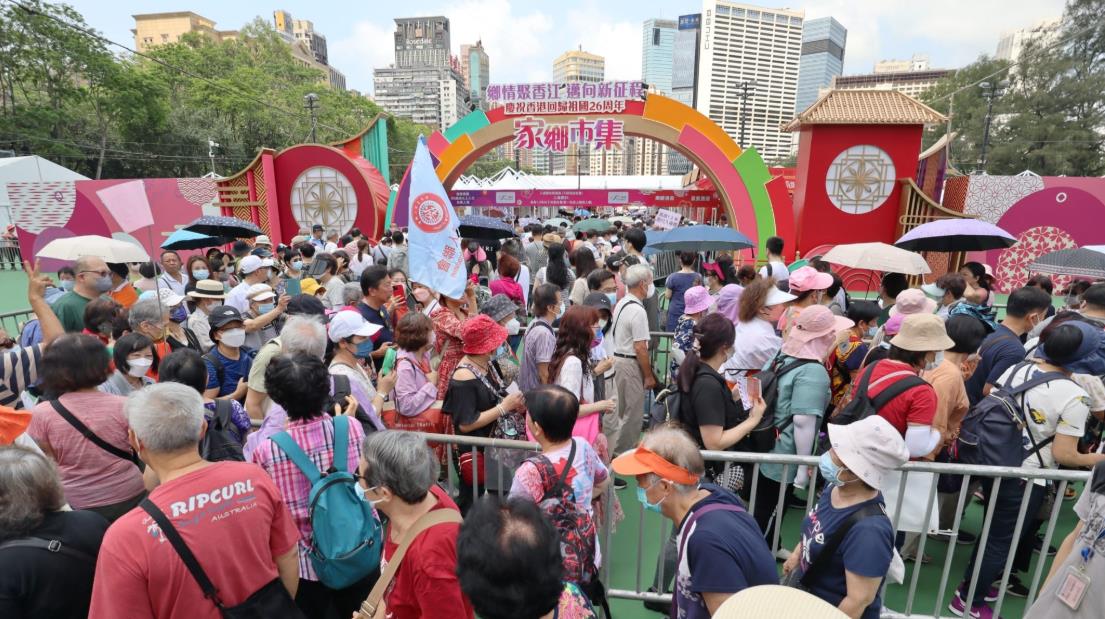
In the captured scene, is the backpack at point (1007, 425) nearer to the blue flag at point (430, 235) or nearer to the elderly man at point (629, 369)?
the elderly man at point (629, 369)


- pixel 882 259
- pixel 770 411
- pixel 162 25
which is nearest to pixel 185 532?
pixel 770 411

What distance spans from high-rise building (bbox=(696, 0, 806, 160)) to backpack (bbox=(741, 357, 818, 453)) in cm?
11297

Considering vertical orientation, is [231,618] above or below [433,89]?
below

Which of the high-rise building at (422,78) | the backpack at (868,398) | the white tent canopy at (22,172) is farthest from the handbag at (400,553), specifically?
the high-rise building at (422,78)

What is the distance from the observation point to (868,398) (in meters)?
2.87

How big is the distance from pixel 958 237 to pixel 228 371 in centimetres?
730

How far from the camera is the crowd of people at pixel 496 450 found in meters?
1.63

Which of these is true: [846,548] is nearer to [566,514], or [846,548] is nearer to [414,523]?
[566,514]

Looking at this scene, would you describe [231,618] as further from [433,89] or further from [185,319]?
[433,89]

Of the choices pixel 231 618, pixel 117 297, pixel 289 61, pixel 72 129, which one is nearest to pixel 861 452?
pixel 231 618

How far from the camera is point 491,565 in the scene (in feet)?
4.33

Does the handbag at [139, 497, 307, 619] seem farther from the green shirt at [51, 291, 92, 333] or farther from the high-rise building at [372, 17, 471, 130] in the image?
the high-rise building at [372, 17, 471, 130]

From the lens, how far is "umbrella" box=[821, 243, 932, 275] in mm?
5223

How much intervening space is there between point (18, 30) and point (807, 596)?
122 ft
